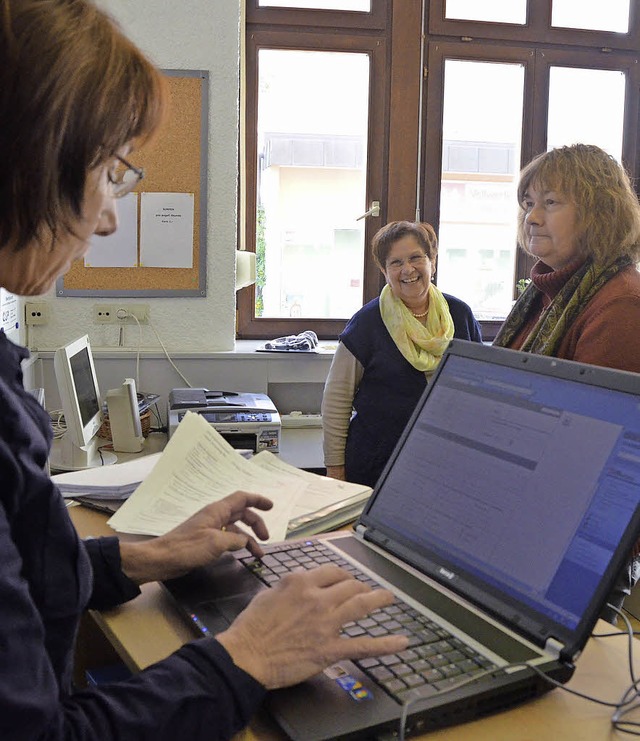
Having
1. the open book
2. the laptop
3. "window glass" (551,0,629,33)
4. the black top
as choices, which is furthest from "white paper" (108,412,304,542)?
"window glass" (551,0,629,33)

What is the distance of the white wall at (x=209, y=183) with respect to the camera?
309cm

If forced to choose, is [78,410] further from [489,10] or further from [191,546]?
[489,10]

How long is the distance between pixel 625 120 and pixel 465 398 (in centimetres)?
330

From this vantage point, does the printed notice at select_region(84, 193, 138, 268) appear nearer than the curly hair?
No

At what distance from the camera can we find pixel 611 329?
1628 millimetres

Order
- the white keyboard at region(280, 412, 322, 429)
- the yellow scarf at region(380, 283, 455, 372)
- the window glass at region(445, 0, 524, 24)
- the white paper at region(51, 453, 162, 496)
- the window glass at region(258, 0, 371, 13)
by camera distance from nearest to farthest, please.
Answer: the white paper at region(51, 453, 162, 496) → the yellow scarf at region(380, 283, 455, 372) → the white keyboard at region(280, 412, 322, 429) → the window glass at region(258, 0, 371, 13) → the window glass at region(445, 0, 524, 24)

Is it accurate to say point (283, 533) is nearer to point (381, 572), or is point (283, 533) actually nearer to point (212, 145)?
point (381, 572)

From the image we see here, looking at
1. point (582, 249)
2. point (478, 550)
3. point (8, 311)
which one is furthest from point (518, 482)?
point (8, 311)

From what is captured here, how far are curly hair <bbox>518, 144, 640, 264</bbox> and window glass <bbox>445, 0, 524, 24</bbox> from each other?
6.50 feet

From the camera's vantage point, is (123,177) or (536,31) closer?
(123,177)

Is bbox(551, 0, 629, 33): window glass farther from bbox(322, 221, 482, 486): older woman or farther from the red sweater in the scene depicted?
the red sweater

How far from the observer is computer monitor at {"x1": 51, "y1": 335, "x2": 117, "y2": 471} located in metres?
2.14

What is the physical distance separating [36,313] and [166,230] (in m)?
0.59

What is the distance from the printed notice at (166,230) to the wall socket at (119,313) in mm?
172
